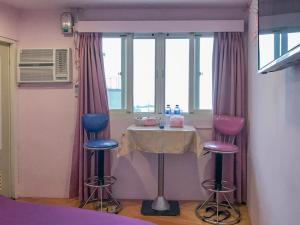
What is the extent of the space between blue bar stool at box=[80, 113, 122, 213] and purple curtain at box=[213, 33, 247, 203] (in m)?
1.31

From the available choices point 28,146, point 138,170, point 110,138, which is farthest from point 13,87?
point 138,170

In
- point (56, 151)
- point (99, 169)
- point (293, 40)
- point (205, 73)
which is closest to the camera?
point (293, 40)

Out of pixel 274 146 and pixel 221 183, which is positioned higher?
pixel 274 146

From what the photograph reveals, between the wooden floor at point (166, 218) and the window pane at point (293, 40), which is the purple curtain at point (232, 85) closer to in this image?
the wooden floor at point (166, 218)

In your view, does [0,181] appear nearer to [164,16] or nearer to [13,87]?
[13,87]

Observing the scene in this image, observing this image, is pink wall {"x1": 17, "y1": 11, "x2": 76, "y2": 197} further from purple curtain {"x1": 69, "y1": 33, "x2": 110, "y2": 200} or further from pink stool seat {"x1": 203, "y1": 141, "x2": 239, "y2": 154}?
pink stool seat {"x1": 203, "y1": 141, "x2": 239, "y2": 154}

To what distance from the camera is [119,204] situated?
12.3 feet

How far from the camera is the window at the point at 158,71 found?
3891 mm

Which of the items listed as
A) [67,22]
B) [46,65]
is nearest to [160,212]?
[46,65]

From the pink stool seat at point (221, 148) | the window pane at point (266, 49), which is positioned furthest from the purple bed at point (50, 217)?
the pink stool seat at point (221, 148)

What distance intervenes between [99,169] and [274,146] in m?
2.01

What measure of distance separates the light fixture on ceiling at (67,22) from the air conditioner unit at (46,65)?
0.24 m

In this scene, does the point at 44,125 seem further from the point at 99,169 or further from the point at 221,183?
the point at 221,183

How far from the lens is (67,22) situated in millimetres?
3785
